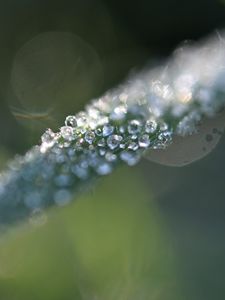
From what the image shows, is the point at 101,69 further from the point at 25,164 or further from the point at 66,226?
the point at 25,164

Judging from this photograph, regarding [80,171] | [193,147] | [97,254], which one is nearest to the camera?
[80,171]

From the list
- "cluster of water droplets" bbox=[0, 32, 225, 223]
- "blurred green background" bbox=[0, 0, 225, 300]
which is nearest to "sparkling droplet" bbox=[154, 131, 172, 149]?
"cluster of water droplets" bbox=[0, 32, 225, 223]

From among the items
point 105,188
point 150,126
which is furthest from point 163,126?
point 105,188

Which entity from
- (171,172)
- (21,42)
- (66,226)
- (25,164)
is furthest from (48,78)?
(25,164)

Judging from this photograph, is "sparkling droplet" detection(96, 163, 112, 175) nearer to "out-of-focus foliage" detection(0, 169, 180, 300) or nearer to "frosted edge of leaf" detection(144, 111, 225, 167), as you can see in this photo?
"out-of-focus foliage" detection(0, 169, 180, 300)

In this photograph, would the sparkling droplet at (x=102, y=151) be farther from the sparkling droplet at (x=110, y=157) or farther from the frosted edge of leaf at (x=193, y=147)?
the frosted edge of leaf at (x=193, y=147)

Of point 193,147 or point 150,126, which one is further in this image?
point 193,147

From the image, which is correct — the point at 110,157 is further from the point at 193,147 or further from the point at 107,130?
the point at 193,147
